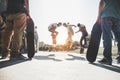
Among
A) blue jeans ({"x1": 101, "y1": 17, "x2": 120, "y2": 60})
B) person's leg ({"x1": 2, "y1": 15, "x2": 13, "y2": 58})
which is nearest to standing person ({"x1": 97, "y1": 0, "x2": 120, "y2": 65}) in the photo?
blue jeans ({"x1": 101, "y1": 17, "x2": 120, "y2": 60})

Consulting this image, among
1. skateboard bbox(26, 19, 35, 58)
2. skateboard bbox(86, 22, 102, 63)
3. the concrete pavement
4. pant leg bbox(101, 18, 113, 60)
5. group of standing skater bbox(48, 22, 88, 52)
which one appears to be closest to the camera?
the concrete pavement

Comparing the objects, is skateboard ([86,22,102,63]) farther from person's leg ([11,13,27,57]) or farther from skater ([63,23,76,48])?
skater ([63,23,76,48])

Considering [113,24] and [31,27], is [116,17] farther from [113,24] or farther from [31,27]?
[31,27]

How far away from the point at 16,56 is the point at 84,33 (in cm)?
1285

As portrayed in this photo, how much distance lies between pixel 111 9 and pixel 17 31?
2.18m

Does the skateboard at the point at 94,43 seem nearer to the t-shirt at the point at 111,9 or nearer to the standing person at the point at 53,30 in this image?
the t-shirt at the point at 111,9

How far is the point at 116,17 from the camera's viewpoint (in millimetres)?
6199

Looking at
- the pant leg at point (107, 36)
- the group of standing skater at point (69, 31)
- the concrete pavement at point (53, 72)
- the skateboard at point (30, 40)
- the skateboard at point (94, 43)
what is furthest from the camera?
the group of standing skater at point (69, 31)

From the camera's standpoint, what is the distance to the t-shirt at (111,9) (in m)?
6.13

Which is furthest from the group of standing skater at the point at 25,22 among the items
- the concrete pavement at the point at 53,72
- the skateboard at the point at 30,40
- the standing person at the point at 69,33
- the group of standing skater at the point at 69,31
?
the standing person at the point at 69,33

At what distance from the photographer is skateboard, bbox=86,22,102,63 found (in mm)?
6457

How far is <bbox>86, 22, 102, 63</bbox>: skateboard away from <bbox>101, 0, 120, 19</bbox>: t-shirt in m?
0.43

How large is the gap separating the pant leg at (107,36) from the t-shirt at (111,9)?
12 cm

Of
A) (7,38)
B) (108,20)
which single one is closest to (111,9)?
(108,20)
